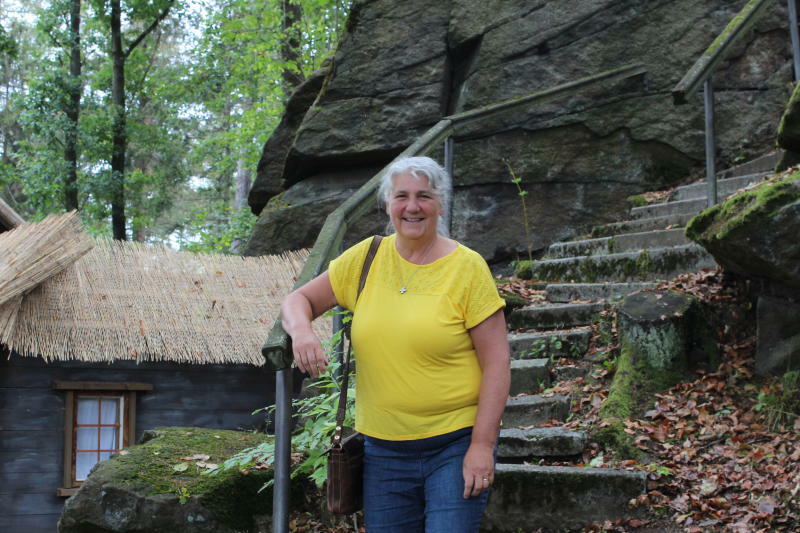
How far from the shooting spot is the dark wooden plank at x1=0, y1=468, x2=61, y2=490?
27.7ft

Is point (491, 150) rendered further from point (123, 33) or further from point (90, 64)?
point (90, 64)

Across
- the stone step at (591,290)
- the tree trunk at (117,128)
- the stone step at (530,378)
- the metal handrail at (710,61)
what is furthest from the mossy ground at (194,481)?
the tree trunk at (117,128)

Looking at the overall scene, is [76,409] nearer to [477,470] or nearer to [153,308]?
[153,308]

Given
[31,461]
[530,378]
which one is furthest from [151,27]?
[530,378]

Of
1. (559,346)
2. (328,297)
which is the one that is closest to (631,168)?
(559,346)

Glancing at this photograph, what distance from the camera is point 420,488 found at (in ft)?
7.78

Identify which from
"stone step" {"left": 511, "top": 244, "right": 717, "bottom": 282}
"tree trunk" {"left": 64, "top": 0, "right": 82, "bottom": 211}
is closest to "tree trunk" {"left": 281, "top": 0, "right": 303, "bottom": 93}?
"tree trunk" {"left": 64, "top": 0, "right": 82, "bottom": 211}

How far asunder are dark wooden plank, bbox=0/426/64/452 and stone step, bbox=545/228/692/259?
5.83 meters

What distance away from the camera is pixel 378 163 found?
29.4 ft

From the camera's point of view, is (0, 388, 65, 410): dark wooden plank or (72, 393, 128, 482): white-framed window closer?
(0, 388, 65, 410): dark wooden plank

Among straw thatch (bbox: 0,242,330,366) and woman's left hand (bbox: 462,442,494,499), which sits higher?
straw thatch (bbox: 0,242,330,366)

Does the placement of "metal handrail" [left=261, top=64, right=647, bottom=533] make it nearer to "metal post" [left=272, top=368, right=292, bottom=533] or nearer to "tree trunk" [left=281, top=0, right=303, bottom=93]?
"metal post" [left=272, top=368, right=292, bottom=533]

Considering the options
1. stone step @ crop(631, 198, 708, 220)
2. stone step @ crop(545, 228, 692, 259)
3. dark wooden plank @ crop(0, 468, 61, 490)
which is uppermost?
stone step @ crop(631, 198, 708, 220)

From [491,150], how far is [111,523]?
5738 mm
